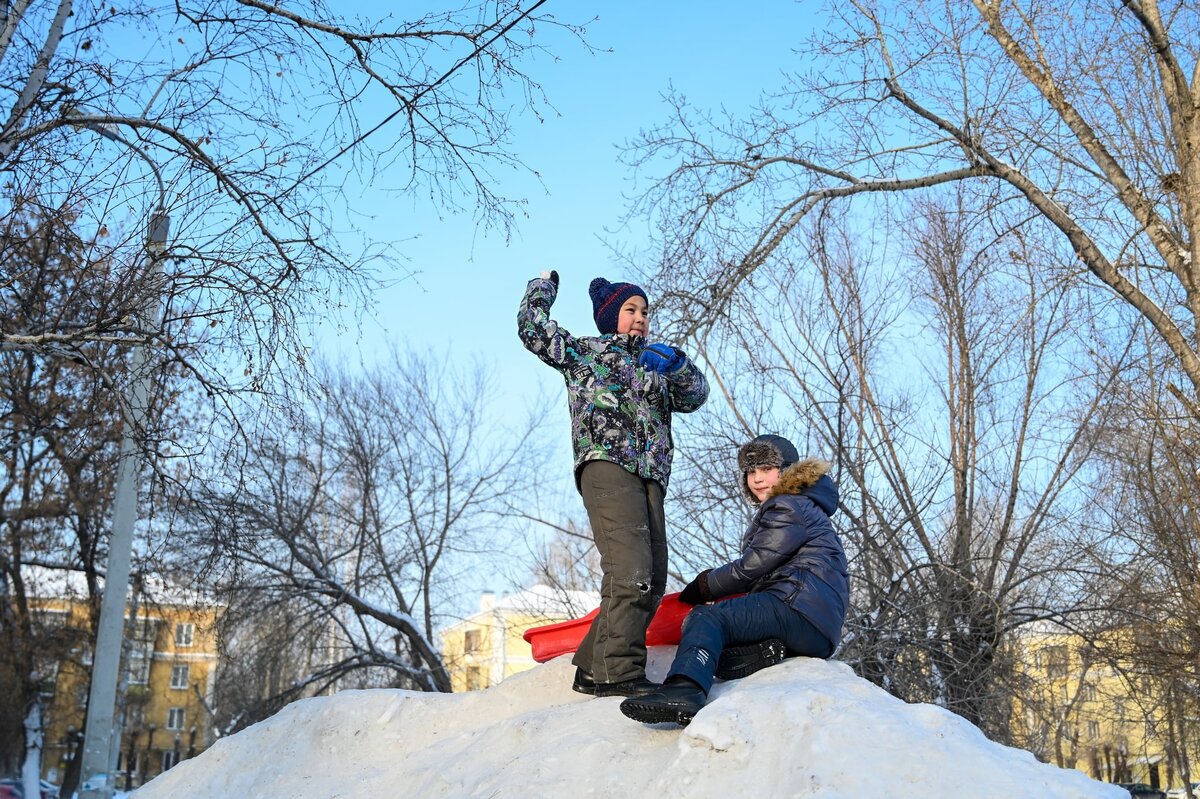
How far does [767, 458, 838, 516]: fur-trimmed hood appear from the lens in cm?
437

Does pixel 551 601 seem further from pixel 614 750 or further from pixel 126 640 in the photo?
pixel 614 750

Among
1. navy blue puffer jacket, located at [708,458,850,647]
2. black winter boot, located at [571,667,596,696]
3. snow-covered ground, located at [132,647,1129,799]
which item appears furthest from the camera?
black winter boot, located at [571,667,596,696]

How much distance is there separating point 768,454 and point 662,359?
2.36 ft

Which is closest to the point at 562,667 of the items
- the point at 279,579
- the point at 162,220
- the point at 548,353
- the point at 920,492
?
the point at 548,353

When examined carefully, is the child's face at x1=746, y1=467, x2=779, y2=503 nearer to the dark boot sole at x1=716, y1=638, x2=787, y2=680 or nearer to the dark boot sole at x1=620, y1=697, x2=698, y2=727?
the dark boot sole at x1=716, y1=638, x2=787, y2=680

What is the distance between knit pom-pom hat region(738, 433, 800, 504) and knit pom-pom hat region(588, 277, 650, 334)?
832 mm

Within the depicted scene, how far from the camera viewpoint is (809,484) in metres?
4.38

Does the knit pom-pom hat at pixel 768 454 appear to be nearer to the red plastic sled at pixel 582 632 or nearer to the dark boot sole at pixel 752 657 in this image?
the red plastic sled at pixel 582 632

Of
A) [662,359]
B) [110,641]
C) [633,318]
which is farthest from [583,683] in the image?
[110,641]

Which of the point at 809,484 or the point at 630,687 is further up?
the point at 809,484

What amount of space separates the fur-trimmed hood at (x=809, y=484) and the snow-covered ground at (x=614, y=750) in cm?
73

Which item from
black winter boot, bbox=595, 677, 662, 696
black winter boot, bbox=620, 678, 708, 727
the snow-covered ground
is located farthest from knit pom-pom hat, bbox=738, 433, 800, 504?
black winter boot, bbox=620, 678, 708, 727

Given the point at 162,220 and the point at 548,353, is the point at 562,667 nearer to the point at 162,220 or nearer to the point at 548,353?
the point at 548,353

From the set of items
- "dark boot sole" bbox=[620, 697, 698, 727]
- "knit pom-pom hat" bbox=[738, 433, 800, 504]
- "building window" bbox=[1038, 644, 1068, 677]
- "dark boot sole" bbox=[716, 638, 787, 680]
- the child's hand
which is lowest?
"dark boot sole" bbox=[620, 697, 698, 727]
